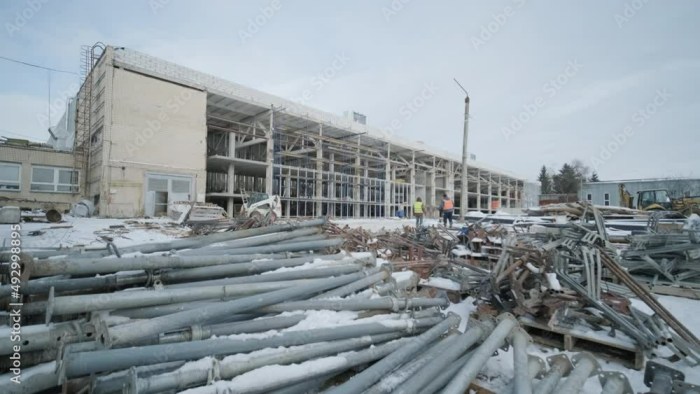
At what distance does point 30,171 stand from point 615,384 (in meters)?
23.0

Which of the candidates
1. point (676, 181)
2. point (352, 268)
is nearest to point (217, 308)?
point (352, 268)

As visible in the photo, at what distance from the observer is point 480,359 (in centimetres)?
267

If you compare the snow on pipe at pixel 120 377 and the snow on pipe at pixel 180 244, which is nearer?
the snow on pipe at pixel 120 377

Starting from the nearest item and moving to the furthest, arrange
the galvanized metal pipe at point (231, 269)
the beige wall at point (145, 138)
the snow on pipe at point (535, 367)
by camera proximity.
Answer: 1. the snow on pipe at point (535, 367)
2. the galvanized metal pipe at point (231, 269)
3. the beige wall at point (145, 138)

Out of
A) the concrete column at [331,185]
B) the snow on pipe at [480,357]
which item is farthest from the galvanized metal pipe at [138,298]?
the concrete column at [331,185]

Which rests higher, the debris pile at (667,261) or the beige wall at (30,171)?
the beige wall at (30,171)

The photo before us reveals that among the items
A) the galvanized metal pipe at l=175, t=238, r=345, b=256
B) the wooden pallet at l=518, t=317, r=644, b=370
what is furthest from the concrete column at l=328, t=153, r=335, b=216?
the wooden pallet at l=518, t=317, r=644, b=370

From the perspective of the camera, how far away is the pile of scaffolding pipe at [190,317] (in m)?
2.02

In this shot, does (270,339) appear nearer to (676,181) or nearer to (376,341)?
(376,341)

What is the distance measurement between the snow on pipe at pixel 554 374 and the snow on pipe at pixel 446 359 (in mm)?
595

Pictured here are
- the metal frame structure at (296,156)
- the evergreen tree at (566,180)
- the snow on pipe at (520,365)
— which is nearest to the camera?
the snow on pipe at (520,365)

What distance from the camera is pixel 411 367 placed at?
8.63ft

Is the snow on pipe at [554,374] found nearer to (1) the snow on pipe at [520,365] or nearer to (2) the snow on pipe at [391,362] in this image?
(1) the snow on pipe at [520,365]

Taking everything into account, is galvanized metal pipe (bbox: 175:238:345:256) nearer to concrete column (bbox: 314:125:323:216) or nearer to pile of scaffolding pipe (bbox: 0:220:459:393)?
pile of scaffolding pipe (bbox: 0:220:459:393)
